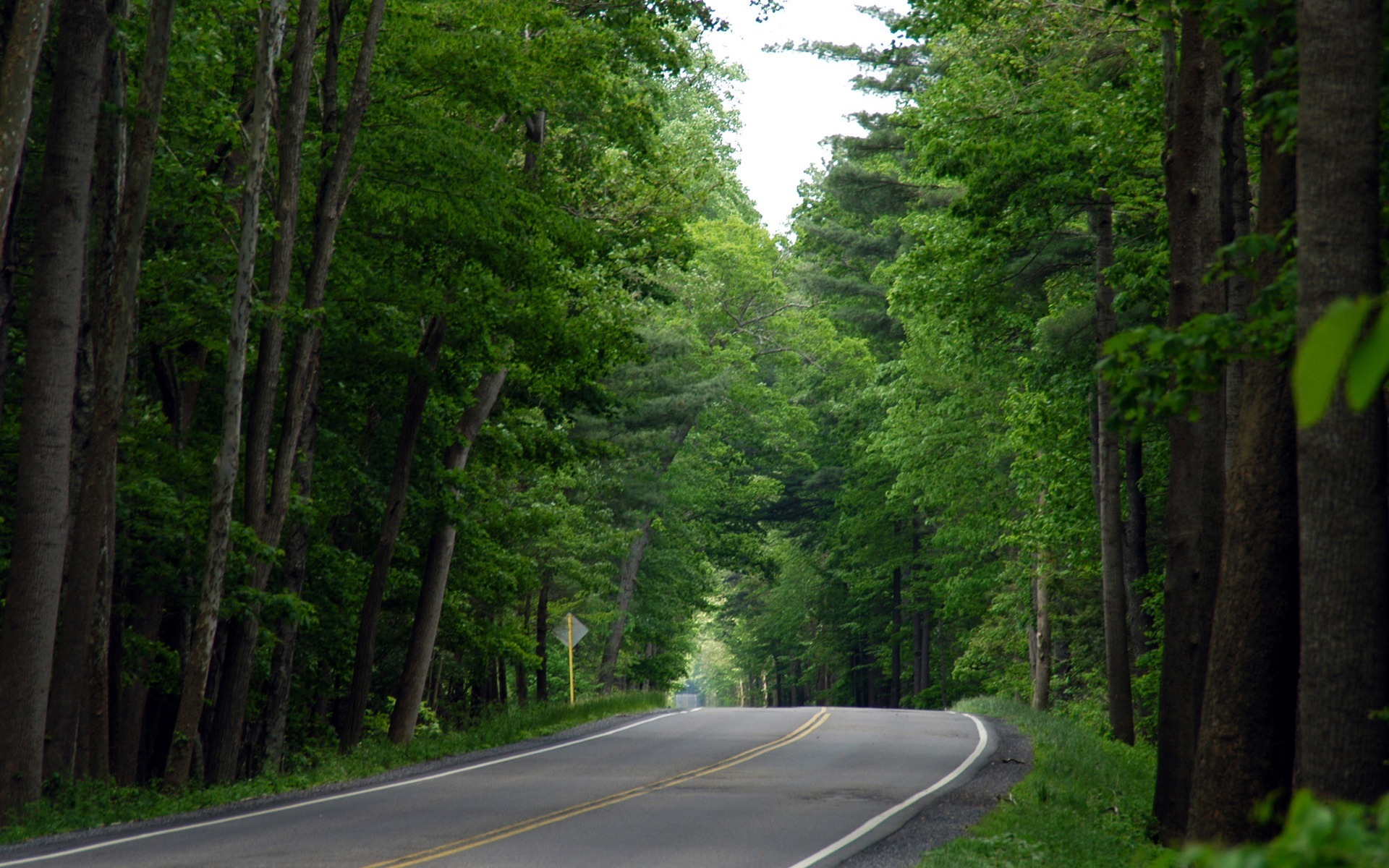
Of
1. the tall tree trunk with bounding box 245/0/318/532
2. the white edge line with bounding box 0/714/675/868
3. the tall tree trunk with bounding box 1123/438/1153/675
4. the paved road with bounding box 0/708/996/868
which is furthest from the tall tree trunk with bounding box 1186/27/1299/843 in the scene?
the tall tree trunk with bounding box 1123/438/1153/675

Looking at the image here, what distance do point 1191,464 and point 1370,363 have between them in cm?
1195

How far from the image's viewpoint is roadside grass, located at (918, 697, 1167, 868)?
10445 millimetres

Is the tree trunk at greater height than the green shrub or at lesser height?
lesser

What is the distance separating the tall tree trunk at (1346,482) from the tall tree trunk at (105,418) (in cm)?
1193

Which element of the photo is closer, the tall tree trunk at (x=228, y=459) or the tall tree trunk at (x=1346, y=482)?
the tall tree trunk at (x=1346, y=482)

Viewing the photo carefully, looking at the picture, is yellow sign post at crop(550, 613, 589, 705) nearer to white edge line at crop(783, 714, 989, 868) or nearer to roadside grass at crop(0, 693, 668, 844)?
roadside grass at crop(0, 693, 668, 844)

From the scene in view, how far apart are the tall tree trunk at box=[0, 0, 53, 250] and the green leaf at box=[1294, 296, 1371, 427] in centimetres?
1313

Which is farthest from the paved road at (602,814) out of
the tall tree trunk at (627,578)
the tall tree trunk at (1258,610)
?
the tall tree trunk at (627,578)

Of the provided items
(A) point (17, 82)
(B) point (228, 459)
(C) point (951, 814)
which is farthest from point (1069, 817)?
(A) point (17, 82)

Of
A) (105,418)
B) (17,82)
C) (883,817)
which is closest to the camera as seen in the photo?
(17,82)

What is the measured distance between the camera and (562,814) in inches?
506

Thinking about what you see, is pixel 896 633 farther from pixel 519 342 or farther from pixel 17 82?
pixel 17 82

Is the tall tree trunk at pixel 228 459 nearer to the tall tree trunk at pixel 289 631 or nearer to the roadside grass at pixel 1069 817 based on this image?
the tall tree trunk at pixel 289 631

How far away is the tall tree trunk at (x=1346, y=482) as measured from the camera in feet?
19.2
